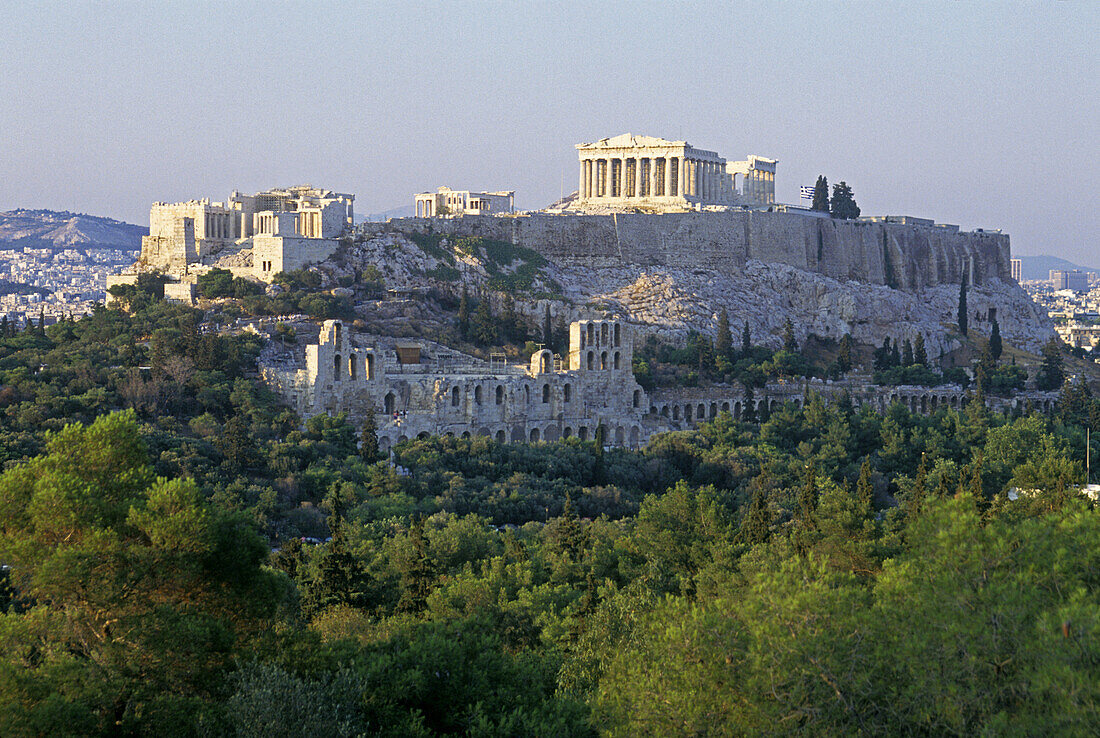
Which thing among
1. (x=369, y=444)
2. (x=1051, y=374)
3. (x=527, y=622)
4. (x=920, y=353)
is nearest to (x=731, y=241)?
(x=920, y=353)

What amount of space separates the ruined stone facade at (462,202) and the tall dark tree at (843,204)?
1989 cm

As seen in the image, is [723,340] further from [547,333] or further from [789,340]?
[547,333]

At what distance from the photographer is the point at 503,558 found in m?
26.4

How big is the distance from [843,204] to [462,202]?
23.9 m

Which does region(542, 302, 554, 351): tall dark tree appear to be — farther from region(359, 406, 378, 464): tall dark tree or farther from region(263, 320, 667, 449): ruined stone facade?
region(359, 406, 378, 464): tall dark tree

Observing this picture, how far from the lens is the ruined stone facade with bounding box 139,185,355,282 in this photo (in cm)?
5703

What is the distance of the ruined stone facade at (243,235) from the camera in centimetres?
5703

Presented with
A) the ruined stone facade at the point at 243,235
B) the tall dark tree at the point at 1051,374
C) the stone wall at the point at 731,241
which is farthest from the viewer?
the stone wall at the point at 731,241

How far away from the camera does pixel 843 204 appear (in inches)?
3339

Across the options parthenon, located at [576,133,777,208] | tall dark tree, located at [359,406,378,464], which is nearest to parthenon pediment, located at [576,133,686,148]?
parthenon, located at [576,133,777,208]

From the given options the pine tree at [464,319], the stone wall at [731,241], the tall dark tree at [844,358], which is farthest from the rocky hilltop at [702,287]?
the tall dark tree at [844,358]

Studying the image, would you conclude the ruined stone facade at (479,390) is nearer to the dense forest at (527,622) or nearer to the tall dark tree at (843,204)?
the dense forest at (527,622)

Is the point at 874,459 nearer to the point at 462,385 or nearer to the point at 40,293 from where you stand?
Answer: the point at 462,385

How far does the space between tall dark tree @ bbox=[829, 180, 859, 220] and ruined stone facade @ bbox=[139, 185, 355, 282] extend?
32645 millimetres
